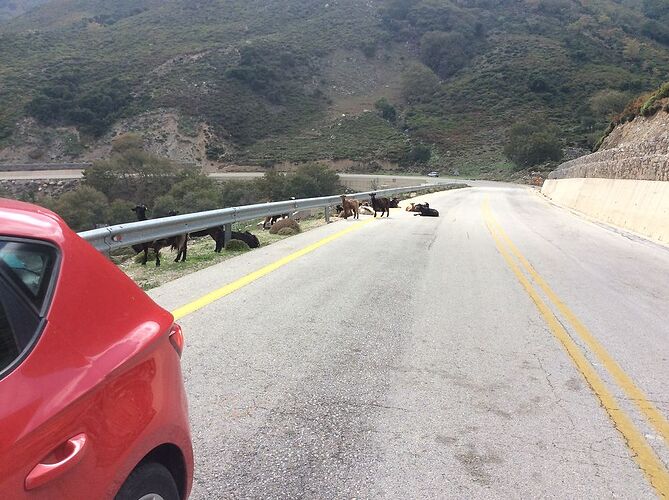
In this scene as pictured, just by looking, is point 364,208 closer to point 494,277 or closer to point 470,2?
point 494,277

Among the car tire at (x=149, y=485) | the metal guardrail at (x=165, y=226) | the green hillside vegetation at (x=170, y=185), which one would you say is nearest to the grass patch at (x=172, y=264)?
the metal guardrail at (x=165, y=226)

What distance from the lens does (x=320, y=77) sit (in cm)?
10862

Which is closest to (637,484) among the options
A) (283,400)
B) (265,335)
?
(283,400)

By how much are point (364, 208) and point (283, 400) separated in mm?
17898

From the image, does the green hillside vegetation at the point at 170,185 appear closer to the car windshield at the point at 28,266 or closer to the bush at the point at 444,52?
the car windshield at the point at 28,266

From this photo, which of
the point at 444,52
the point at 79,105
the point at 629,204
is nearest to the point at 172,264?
the point at 629,204

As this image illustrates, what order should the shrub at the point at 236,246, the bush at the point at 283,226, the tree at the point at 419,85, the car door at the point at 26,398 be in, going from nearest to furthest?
the car door at the point at 26,398 < the shrub at the point at 236,246 < the bush at the point at 283,226 < the tree at the point at 419,85

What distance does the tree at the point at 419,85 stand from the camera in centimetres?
10944

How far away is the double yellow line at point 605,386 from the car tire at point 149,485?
8.63ft

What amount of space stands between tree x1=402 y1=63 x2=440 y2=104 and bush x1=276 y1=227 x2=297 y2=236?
99.0 m

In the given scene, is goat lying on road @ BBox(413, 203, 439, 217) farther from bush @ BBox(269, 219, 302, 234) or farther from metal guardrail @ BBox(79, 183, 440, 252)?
metal guardrail @ BBox(79, 183, 440, 252)

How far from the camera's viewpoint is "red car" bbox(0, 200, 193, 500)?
62.3 inches

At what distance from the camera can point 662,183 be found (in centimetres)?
1388

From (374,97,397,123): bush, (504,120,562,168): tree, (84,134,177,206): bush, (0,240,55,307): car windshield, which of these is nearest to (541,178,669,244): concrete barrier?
(0,240,55,307): car windshield
